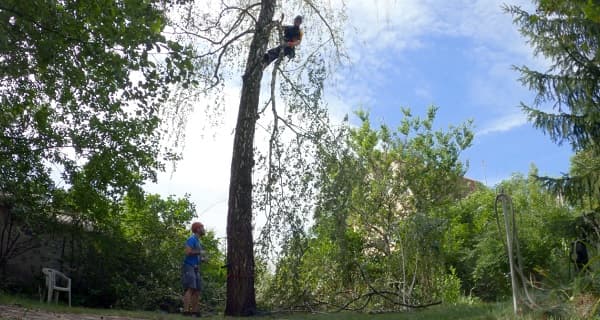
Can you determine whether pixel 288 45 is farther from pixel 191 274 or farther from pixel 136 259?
pixel 136 259

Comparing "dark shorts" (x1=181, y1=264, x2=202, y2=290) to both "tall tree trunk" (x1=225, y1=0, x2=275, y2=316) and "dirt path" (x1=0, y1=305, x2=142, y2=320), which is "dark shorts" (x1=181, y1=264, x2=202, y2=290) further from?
"dirt path" (x1=0, y1=305, x2=142, y2=320)

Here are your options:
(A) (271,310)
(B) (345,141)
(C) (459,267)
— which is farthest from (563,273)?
(C) (459,267)

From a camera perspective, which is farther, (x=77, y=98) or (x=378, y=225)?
(x=378, y=225)

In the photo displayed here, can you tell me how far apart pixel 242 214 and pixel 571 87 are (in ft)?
26.4

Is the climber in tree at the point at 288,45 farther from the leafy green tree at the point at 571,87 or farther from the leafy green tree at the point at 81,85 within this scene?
the leafy green tree at the point at 571,87

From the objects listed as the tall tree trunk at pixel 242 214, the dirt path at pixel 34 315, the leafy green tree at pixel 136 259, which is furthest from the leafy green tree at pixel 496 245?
the dirt path at pixel 34 315

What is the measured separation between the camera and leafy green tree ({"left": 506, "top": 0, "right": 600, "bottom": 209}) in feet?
45.3

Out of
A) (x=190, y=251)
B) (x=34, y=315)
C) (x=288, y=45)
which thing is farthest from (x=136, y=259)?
(x=288, y=45)

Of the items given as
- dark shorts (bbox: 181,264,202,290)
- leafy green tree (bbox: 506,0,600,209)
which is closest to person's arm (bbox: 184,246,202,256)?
dark shorts (bbox: 181,264,202,290)

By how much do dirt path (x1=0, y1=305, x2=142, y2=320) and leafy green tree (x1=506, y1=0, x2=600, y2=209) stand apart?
31.5 feet

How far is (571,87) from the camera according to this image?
14.4m

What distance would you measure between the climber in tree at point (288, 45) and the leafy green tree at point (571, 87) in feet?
16.8

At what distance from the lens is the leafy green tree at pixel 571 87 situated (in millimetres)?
13797

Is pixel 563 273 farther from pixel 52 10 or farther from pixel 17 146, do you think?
pixel 17 146
